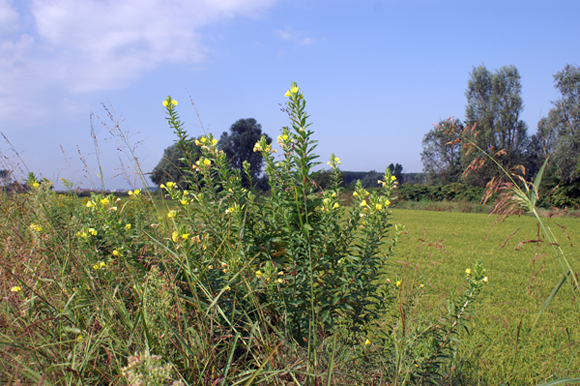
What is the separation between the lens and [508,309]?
3688 mm

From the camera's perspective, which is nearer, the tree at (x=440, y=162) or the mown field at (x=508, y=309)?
the mown field at (x=508, y=309)

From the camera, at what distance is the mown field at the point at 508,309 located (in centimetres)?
193

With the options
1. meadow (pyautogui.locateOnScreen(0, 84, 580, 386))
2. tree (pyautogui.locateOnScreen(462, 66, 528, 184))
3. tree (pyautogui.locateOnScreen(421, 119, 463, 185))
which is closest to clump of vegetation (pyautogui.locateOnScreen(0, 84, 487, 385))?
meadow (pyautogui.locateOnScreen(0, 84, 580, 386))

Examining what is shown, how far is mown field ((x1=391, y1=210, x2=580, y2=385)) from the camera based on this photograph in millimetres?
1929

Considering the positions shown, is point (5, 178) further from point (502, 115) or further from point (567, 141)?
point (502, 115)

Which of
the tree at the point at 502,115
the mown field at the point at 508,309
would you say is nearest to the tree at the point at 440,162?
the tree at the point at 502,115

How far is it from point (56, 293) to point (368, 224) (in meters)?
1.64

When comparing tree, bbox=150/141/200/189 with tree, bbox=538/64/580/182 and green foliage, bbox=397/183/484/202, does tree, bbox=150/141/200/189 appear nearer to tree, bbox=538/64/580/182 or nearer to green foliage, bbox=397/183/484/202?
green foliage, bbox=397/183/484/202

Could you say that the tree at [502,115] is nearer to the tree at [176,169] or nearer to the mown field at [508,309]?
the mown field at [508,309]

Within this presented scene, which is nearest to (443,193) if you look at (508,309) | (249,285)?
(508,309)

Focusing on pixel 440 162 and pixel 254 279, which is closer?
pixel 254 279

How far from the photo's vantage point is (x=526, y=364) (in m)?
2.51

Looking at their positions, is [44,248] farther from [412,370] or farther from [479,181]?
[479,181]

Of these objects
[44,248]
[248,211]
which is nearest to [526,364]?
[248,211]
